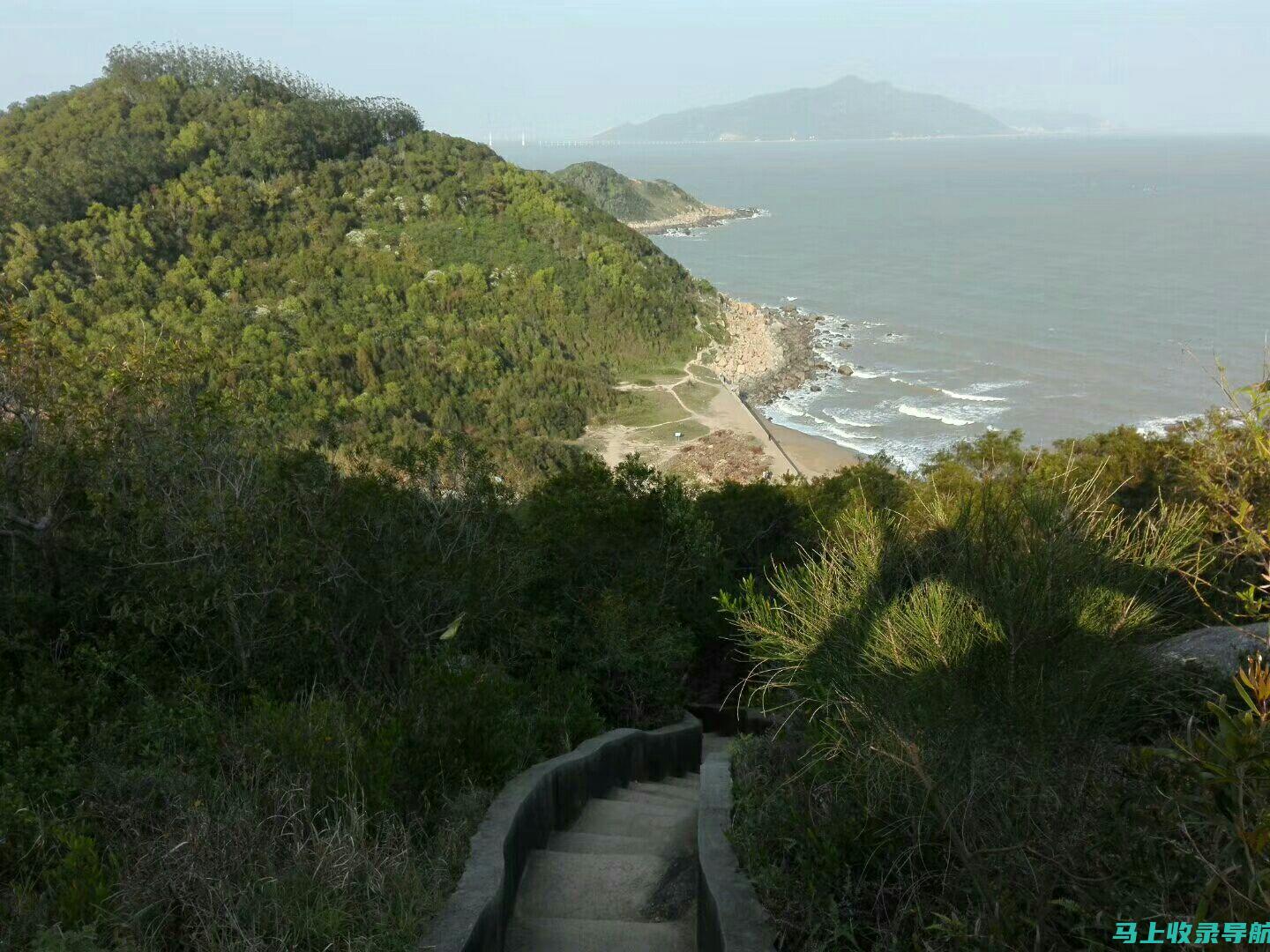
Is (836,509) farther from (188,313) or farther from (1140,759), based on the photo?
(188,313)

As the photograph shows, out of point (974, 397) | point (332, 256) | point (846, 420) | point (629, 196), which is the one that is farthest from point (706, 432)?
point (629, 196)

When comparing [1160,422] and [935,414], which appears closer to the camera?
[1160,422]

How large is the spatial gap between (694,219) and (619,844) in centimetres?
11071

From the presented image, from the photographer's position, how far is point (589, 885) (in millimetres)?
3762

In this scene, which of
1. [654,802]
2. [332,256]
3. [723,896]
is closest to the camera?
[723,896]

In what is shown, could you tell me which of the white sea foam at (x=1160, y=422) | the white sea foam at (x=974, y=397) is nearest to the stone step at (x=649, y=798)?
the white sea foam at (x=1160, y=422)

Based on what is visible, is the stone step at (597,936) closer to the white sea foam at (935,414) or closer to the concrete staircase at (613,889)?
the concrete staircase at (613,889)

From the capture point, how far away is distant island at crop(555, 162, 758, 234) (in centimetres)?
10981

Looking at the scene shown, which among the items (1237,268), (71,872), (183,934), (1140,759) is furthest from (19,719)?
(1237,268)

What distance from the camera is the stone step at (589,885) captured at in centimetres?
362

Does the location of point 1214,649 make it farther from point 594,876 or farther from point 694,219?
point 694,219

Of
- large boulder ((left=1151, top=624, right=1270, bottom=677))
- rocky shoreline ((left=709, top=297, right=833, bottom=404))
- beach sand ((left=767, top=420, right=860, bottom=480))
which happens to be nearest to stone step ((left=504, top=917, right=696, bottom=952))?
large boulder ((left=1151, top=624, right=1270, bottom=677))

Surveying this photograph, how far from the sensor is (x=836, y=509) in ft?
38.7

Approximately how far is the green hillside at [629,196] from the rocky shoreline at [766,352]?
56.0m
